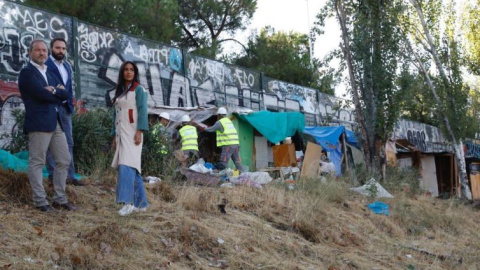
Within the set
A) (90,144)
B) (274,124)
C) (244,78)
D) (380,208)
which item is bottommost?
(380,208)

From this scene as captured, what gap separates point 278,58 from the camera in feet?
111

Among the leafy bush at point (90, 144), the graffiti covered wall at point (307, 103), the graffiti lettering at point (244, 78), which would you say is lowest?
the leafy bush at point (90, 144)

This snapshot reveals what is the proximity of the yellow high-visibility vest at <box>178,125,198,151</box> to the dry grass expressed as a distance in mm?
2841

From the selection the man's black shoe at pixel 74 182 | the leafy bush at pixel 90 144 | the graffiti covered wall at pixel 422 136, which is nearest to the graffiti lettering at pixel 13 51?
the leafy bush at pixel 90 144

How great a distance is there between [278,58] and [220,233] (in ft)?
89.1

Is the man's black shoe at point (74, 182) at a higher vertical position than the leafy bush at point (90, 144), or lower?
lower

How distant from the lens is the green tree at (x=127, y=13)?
20.9 meters

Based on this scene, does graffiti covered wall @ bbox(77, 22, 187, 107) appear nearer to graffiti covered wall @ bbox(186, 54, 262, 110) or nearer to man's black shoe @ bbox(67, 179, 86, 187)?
graffiti covered wall @ bbox(186, 54, 262, 110)

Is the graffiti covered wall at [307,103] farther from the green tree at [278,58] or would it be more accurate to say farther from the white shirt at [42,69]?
the white shirt at [42,69]

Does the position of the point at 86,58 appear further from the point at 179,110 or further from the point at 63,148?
the point at 63,148

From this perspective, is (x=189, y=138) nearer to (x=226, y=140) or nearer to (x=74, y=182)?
(x=226, y=140)

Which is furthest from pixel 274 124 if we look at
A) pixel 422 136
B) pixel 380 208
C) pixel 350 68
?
pixel 422 136

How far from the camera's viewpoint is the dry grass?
230 inches

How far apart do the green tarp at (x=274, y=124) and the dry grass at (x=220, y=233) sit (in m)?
4.97
